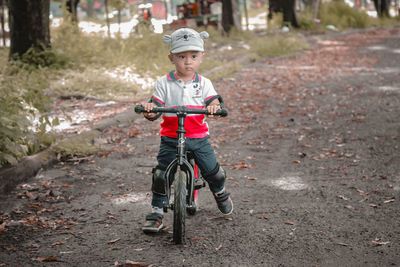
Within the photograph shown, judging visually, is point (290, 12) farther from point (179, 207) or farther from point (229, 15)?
point (179, 207)

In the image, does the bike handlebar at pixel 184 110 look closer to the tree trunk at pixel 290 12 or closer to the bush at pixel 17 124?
the bush at pixel 17 124

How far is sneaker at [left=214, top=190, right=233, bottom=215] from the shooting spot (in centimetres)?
419

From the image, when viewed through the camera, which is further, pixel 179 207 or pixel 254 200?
pixel 254 200

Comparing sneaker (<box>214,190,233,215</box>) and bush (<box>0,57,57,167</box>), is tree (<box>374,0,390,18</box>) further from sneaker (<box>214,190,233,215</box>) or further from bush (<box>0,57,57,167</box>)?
sneaker (<box>214,190,233,215</box>)

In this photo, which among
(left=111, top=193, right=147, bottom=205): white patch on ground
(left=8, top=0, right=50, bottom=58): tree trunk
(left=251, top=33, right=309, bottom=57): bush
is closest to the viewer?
(left=111, top=193, right=147, bottom=205): white patch on ground

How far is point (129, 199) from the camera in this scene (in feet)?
15.8

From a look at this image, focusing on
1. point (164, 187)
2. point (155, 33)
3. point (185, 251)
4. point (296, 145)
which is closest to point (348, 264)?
point (185, 251)

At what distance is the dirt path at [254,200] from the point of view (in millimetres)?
3562

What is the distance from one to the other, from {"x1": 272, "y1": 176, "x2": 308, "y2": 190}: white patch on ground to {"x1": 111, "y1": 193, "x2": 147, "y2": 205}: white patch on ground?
1.37 metres

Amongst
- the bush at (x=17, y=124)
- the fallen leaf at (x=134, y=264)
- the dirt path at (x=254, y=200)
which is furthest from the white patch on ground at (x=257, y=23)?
the fallen leaf at (x=134, y=264)

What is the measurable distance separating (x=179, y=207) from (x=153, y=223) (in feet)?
1.65

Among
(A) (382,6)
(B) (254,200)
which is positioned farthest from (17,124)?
(A) (382,6)

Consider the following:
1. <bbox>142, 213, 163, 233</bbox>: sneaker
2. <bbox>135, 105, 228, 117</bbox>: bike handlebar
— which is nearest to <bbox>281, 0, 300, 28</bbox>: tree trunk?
<bbox>142, 213, 163, 233</bbox>: sneaker

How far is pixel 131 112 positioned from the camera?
8.13 metres
